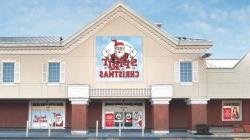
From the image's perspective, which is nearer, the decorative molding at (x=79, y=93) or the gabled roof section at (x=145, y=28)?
the decorative molding at (x=79, y=93)

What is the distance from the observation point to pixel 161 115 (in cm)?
3903

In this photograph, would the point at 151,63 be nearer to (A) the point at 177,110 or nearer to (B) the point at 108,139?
(A) the point at 177,110

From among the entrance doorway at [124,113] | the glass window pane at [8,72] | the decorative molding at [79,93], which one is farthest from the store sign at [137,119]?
the glass window pane at [8,72]

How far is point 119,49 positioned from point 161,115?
6988 mm

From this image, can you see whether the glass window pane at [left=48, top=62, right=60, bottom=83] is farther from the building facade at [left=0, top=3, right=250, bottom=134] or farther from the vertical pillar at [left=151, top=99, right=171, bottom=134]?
the vertical pillar at [left=151, top=99, right=171, bottom=134]

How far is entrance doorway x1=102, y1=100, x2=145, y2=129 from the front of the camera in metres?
42.5

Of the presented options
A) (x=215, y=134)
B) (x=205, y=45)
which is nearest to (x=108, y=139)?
(x=215, y=134)

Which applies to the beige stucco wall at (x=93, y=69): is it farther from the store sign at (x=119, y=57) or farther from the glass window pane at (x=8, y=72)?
the glass window pane at (x=8, y=72)

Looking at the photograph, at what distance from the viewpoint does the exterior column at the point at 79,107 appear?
3875cm

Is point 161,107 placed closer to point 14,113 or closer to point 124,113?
point 124,113

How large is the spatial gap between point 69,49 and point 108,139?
1031cm

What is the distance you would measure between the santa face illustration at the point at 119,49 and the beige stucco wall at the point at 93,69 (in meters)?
0.91

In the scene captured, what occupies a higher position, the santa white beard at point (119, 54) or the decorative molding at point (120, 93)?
the santa white beard at point (119, 54)

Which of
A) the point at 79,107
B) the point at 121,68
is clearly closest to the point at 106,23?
the point at 121,68
